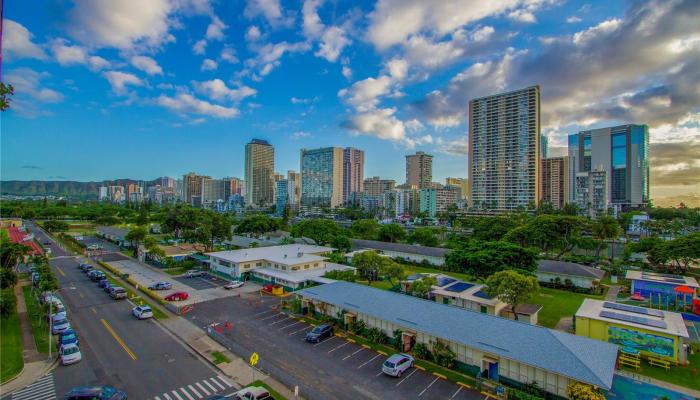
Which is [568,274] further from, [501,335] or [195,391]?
[195,391]

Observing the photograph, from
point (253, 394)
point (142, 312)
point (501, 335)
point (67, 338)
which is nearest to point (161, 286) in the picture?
point (142, 312)

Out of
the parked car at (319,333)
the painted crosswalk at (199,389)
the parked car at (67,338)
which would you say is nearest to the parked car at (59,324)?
the parked car at (67,338)

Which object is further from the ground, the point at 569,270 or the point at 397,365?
the point at 569,270

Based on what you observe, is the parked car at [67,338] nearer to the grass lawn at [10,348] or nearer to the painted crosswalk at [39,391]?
the grass lawn at [10,348]

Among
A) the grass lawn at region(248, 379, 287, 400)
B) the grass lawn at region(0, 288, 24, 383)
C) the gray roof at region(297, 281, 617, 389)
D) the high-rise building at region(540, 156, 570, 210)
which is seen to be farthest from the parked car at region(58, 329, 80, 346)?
the high-rise building at region(540, 156, 570, 210)

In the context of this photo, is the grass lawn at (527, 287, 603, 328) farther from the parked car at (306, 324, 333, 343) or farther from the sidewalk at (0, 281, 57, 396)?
the sidewalk at (0, 281, 57, 396)

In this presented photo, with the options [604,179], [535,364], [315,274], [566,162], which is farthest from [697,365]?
[566,162]
